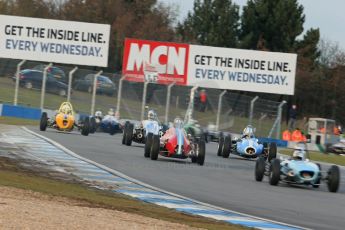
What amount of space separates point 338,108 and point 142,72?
74.6 feet

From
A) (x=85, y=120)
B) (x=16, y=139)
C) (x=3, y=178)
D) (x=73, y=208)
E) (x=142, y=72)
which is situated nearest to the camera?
(x=73, y=208)

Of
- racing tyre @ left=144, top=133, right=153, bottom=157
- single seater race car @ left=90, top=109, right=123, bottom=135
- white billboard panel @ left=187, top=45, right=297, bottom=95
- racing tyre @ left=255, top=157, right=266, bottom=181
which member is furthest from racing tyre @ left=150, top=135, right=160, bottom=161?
white billboard panel @ left=187, top=45, right=297, bottom=95

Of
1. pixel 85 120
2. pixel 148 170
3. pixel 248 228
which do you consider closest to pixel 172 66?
Answer: pixel 85 120

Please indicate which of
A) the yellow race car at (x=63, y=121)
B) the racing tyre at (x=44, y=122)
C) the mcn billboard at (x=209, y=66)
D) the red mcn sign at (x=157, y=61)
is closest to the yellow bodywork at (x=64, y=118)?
the yellow race car at (x=63, y=121)

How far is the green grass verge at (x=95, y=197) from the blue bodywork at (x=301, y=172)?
211 inches

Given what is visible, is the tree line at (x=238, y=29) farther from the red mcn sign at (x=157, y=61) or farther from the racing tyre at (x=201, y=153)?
the racing tyre at (x=201, y=153)

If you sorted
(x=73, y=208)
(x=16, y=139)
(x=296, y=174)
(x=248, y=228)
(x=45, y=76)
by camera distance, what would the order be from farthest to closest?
(x=45, y=76)
(x=16, y=139)
(x=296, y=174)
(x=248, y=228)
(x=73, y=208)

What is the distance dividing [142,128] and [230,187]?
952 centimetres

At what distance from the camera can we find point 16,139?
2567 centimetres

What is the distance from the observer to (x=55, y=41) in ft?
151

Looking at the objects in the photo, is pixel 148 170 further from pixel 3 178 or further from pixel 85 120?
pixel 85 120

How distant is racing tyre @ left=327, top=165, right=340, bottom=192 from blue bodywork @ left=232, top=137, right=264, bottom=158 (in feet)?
24.6

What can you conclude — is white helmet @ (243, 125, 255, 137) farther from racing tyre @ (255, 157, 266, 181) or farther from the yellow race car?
racing tyre @ (255, 157, 266, 181)

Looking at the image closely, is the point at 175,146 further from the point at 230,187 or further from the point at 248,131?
the point at 248,131
